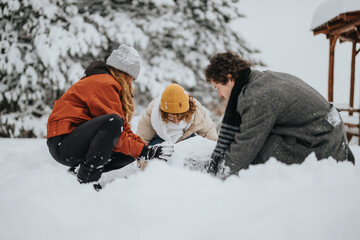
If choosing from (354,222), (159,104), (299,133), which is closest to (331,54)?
(159,104)

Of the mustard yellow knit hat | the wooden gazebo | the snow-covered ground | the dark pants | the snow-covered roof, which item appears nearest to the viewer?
the snow-covered ground

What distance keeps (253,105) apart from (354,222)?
2.28 feet

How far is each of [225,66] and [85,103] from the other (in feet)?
3.45

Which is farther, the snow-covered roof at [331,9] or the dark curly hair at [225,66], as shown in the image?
the snow-covered roof at [331,9]

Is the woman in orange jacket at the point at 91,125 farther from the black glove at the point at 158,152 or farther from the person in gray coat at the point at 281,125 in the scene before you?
the person in gray coat at the point at 281,125

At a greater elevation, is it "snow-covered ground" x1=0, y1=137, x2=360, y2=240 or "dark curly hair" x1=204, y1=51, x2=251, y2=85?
"dark curly hair" x1=204, y1=51, x2=251, y2=85

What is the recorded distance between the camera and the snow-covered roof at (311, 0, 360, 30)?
464 cm

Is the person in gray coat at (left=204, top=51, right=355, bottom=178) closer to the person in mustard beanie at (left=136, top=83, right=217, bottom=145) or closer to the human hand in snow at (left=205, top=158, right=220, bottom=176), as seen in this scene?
the human hand in snow at (left=205, top=158, right=220, bottom=176)

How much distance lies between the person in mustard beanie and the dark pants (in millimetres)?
751

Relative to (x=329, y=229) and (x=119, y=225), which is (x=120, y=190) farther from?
(x=329, y=229)

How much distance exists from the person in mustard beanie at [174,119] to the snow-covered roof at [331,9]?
12.5ft

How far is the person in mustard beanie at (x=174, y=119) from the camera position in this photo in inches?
98.6

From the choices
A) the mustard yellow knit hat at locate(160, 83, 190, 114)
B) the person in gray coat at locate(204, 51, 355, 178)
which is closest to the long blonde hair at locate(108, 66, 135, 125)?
the mustard yellow knit hat at locate(160, 83, 190, 114)

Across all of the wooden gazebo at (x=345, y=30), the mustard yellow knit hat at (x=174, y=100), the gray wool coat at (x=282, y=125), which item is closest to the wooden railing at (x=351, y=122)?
the wooden gazebo at (x=345, y=30)
